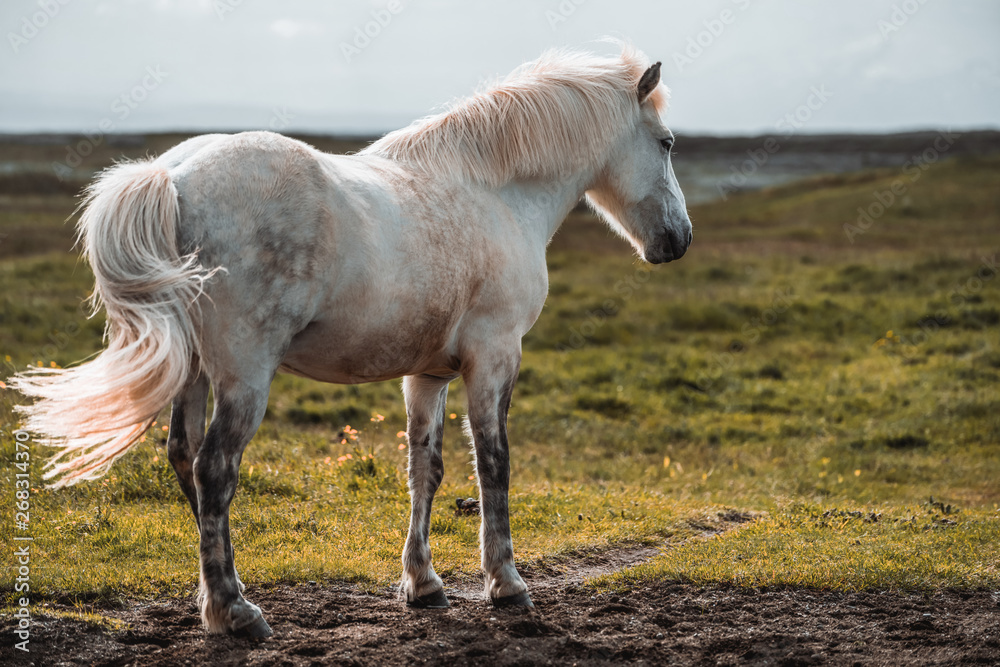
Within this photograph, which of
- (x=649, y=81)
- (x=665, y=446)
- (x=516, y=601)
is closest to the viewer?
(x=516, y=601)

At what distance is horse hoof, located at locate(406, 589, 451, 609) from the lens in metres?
5.24

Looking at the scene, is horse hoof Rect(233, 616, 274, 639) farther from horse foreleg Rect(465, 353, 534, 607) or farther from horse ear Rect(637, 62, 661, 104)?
horse ear Rect(637, 62, 661, 104)

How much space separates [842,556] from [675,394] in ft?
21.5

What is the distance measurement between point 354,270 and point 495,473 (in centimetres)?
157

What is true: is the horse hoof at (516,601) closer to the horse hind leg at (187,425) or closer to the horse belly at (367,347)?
the horse belly at (367,347)

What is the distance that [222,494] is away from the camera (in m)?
Result: 4.07

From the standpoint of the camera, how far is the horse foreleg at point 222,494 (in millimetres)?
4020

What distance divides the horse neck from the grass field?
92.4 inches

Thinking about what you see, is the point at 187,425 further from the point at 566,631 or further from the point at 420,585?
the point at 566,631

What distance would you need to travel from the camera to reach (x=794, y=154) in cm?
8800

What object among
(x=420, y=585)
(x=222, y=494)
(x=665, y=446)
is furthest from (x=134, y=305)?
(x=665, y=446)

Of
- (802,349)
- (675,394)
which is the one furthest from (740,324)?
(675,394)

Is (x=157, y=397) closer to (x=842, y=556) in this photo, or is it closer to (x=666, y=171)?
(x=666, y=171)

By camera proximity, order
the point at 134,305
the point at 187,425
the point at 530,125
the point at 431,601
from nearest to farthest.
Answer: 1. the point at 134,305
2. the point at 187,425
3. the point at 431,601
4. the point at 530,125
